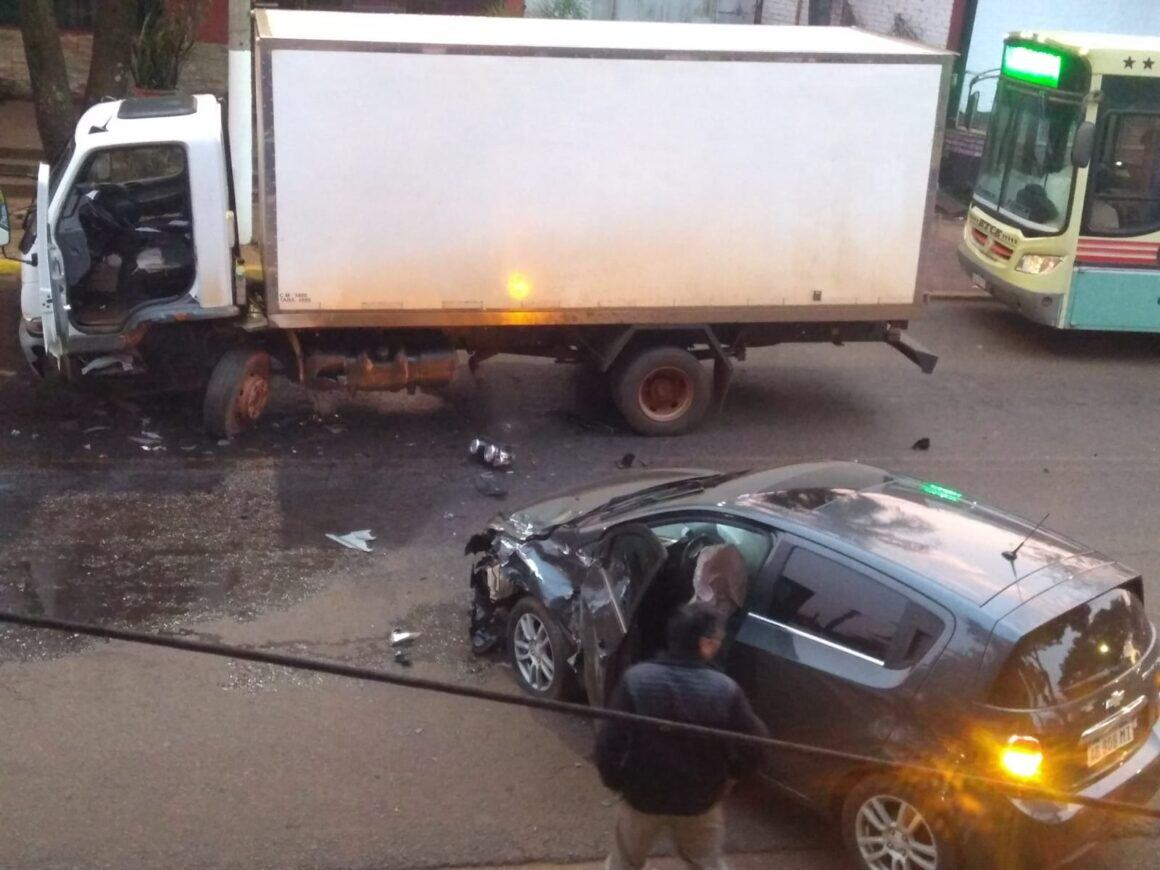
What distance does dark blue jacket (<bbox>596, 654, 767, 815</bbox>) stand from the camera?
468 centimetres

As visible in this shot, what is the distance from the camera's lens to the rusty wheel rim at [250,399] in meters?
10.8

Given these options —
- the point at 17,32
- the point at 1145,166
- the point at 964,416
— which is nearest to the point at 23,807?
the point at 964,416

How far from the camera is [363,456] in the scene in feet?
35.4

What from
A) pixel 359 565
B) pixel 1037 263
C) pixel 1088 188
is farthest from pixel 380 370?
pixel 1088 188

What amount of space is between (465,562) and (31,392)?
4708 millimetres

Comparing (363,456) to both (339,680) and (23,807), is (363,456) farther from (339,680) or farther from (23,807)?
(23,807)

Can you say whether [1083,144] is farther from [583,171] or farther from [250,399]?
[250,399]

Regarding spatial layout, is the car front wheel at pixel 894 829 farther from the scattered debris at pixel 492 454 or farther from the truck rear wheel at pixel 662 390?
the truck rear wheel at pixel 662 390

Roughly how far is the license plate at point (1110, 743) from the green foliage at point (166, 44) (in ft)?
57.4

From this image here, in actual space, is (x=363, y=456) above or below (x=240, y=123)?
below

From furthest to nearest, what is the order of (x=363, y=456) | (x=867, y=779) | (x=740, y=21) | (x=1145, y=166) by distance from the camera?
(x=740, y=21) < (x=1145, y=166) < (x=363, y=456) < (x=867, y=779)

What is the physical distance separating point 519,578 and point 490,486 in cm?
307

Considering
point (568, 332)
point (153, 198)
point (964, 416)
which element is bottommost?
point (964, 416)

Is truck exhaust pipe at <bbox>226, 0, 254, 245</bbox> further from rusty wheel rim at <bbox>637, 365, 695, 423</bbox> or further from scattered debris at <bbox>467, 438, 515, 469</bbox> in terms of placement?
rusty wheel rim at <bbox>637, 365, 695, 423</bbox>
